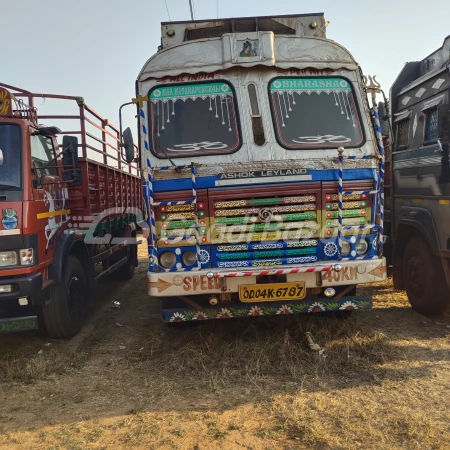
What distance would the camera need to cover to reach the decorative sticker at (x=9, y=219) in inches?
165

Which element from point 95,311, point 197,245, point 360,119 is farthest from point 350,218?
point 95,311

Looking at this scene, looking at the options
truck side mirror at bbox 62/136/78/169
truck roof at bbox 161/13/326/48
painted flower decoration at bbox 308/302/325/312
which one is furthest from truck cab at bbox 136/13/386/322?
truck side mirror at bbox 62/136/78/169

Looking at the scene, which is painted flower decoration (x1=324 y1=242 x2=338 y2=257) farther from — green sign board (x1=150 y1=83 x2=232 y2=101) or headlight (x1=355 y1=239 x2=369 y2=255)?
green sign board (x1=150 y1=83 x2=232 y2=101)

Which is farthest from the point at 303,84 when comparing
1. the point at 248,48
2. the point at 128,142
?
the point at 128,142

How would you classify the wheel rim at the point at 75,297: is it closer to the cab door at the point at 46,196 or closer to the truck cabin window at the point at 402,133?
the cab door at the point at 46,196

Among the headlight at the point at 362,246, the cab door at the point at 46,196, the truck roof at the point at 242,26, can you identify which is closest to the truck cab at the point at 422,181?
the headlight at the point at 362,246

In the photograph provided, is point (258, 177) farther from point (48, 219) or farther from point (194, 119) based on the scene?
point (48, 219)

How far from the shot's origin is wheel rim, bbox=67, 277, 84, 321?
5.34 m

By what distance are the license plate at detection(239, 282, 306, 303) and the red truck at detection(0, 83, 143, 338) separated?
1.97m

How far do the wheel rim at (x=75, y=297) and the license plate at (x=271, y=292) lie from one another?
237cm

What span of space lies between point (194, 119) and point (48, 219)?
6.48 feet

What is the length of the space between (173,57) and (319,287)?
9.21 ft

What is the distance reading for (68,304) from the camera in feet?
17.2

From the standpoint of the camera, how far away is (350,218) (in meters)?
4.36
